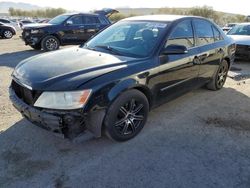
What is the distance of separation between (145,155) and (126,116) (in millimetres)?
574

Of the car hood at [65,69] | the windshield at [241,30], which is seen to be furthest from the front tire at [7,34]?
the car hood at [65,69]

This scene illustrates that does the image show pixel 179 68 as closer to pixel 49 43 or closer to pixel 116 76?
pixel 116 76

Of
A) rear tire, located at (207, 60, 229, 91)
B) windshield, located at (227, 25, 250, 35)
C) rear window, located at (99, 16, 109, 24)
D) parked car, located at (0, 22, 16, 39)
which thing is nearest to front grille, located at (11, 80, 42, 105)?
rear tire, located at (207, 60, 229, 91)

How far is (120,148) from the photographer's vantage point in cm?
353

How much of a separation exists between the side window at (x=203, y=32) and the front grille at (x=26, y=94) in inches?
119

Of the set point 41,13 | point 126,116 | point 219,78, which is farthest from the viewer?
point 41,13

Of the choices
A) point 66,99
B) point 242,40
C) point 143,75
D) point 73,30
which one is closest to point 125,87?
point 143,75

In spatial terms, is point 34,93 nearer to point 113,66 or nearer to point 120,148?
point 113,66

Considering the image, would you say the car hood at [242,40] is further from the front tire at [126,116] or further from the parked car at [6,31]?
the parked car at [6,31]

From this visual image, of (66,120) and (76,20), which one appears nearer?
(66,120)

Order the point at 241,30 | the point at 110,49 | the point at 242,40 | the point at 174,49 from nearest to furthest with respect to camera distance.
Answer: the point at 174,49 < the point at 110,49 < the point at 242,40 < the point at 241,30

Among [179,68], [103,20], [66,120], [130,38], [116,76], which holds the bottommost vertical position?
[66,120]

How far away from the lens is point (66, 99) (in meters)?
3.00

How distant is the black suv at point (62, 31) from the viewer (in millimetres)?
11164
